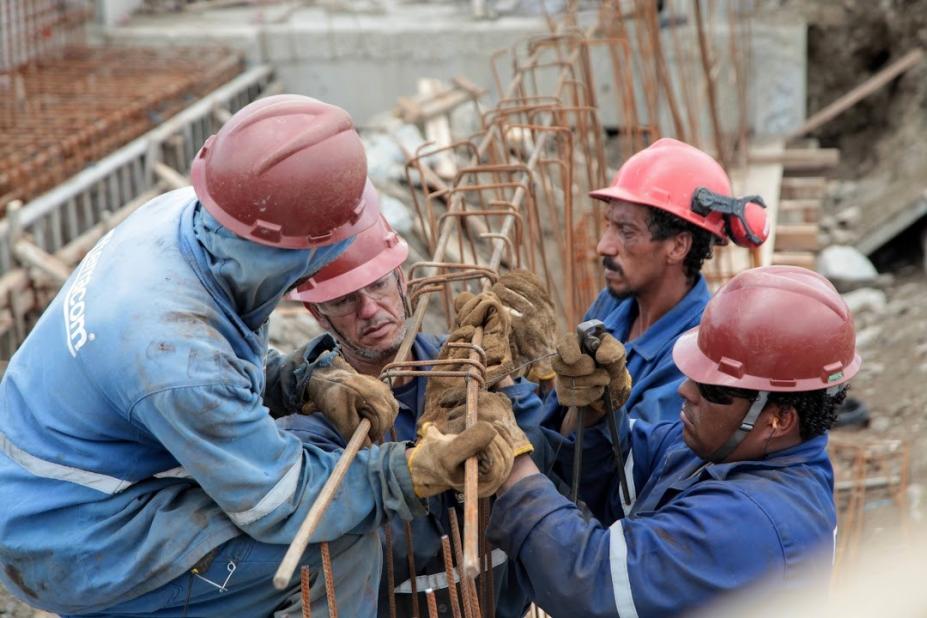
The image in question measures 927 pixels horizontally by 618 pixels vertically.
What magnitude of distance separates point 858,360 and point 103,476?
6.49 feet

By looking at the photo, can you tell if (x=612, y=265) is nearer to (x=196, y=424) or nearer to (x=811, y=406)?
(x=811, y=406)

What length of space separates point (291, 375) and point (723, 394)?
3.80ft

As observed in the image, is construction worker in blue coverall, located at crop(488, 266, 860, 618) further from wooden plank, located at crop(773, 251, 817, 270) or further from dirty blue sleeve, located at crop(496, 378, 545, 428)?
wooden plank, located at crop(773, 251, 817, 270)

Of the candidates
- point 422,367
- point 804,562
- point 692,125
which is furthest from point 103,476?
point 692,125

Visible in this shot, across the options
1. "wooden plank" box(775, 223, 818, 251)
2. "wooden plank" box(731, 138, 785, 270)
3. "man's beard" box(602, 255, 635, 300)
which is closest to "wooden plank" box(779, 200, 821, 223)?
"wooden plank" box(731, 138, 785, 270)

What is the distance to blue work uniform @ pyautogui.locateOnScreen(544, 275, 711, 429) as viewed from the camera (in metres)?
3.75

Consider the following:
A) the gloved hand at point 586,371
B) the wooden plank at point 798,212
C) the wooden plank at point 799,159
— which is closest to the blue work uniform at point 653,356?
the gloved hand at point 586,371

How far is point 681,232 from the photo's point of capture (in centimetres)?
431

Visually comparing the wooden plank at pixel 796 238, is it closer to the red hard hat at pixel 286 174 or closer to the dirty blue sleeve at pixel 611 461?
the dirty blue sleeve at pixel 611 461

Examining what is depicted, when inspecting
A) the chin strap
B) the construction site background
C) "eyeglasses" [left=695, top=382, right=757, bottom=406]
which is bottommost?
the construction site background

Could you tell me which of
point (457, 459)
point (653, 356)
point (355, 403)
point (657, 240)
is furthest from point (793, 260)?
point (457, 459)

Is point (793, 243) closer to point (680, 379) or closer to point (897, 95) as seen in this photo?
point (897, 95)

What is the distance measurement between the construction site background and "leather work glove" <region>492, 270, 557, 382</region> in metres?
2.59

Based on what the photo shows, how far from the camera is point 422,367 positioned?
10.6ft
